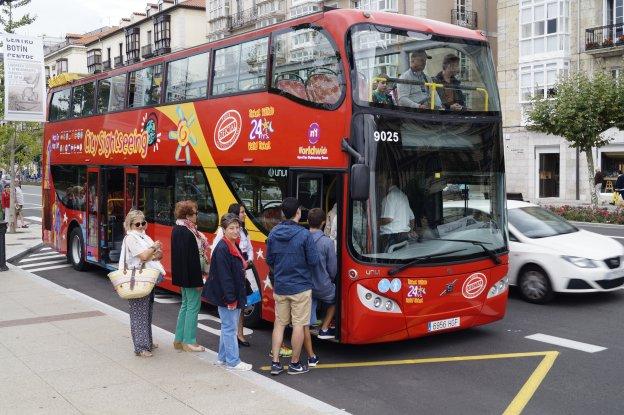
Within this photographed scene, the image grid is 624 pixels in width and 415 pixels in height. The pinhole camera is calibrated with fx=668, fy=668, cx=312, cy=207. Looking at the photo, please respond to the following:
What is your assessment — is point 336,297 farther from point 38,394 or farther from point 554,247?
point 554,247

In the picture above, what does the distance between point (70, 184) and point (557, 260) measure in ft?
33.9

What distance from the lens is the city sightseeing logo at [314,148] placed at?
749cm

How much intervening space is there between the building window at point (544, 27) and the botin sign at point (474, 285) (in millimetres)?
30531

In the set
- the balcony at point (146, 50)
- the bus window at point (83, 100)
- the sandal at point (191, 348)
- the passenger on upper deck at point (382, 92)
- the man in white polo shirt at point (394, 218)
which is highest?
the balcony at point (146, 50)

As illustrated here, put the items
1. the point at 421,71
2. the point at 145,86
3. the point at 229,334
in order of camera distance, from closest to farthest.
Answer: the point at 229,334
the point at 421,71
the point at 145,86

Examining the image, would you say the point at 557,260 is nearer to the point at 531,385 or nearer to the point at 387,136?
the point at 531,385

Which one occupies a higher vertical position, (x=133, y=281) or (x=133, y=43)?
(x=133, y=43)

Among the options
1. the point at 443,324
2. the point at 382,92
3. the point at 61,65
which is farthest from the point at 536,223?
the point at 61,65

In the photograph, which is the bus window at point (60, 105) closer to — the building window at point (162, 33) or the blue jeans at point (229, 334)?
the blue jeans at point (229, 334)

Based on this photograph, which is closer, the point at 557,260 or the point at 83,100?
the point at 557,260

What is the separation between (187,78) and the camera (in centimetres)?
1044

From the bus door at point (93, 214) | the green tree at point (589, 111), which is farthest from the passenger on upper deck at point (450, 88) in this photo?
the green tree at point (589, 111)

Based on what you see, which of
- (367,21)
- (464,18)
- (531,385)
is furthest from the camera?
(464,18)

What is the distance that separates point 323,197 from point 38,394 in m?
3.60
